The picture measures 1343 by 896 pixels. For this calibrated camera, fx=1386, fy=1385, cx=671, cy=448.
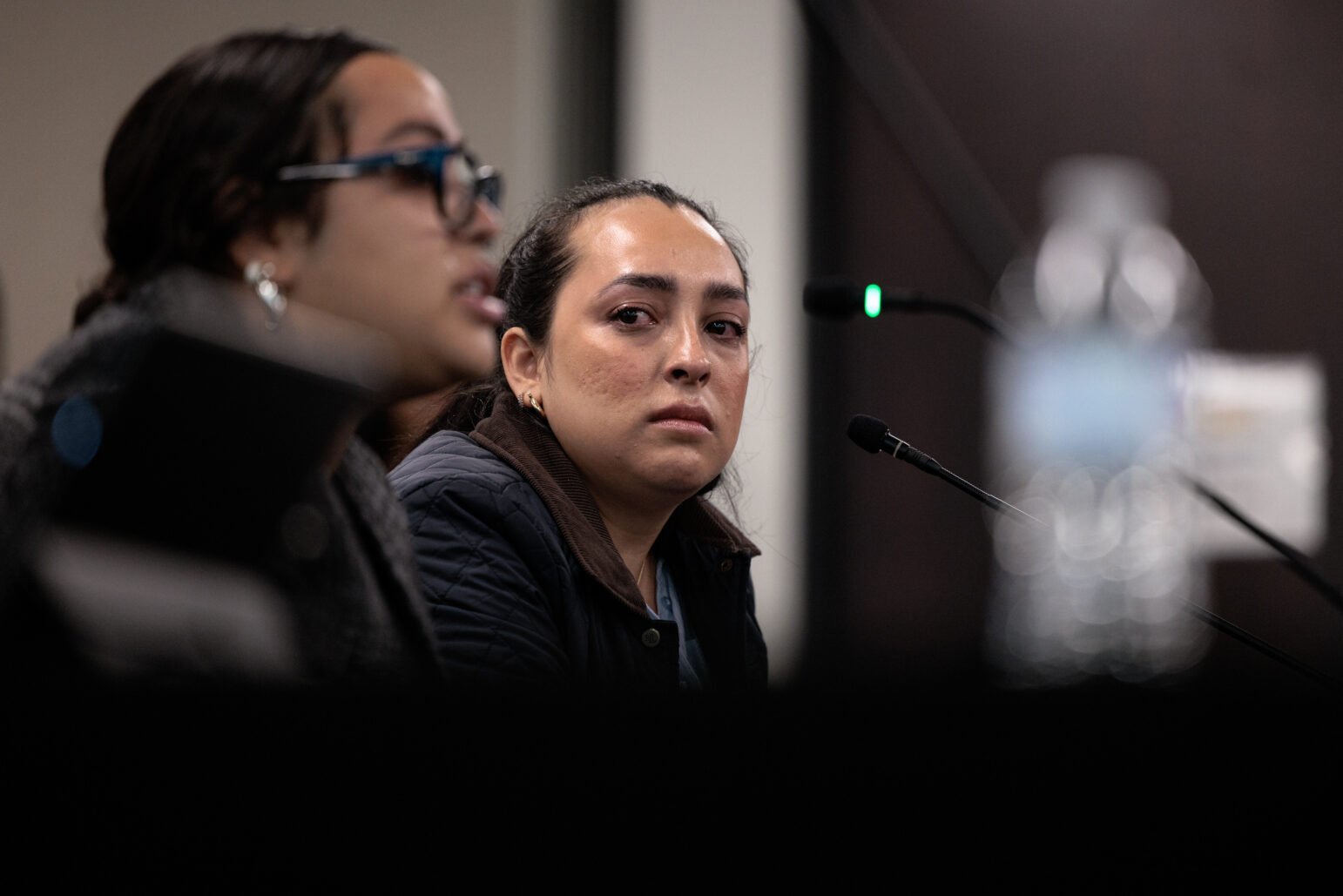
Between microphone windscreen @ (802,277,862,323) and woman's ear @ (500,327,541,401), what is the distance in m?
0.32

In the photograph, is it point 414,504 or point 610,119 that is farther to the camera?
point 610,119

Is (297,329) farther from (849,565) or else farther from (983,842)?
(849,565)

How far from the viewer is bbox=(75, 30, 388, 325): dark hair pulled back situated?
2.87 feet

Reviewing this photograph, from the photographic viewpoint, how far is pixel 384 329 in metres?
0.90

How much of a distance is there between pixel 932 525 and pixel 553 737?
3.08m

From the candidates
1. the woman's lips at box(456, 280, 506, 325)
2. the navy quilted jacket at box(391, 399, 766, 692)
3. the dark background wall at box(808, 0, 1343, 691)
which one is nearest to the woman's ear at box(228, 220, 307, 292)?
the woman's lips at box(456, 280, 506, 325)

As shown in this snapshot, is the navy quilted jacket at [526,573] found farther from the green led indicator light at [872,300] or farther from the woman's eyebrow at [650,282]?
the green led indicator light at [872,300]

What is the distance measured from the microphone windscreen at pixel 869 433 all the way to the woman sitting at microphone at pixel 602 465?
0.45ft

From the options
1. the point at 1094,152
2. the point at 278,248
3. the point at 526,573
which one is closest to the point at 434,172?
the point at 278,248

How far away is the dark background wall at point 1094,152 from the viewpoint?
11.1 feet

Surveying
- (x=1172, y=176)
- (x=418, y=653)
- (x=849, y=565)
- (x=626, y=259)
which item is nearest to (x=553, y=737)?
(x=418, y=653)

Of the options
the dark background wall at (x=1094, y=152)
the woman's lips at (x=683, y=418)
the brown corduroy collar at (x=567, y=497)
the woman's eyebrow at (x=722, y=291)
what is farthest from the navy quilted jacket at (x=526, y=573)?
the dark background wall at (x=1094, y=152)

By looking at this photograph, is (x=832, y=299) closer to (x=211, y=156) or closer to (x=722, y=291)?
(x=722, y=291)

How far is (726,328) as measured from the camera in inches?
57.1
